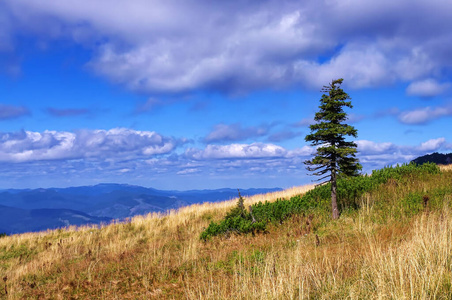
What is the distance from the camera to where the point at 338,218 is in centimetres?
1243

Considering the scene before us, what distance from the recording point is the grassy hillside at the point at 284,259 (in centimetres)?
484

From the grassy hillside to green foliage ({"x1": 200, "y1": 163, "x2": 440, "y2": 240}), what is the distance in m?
0.19

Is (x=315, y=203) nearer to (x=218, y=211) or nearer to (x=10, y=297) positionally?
(x=218, y=211)

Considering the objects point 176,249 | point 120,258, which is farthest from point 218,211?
point 120,258

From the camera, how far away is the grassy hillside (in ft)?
15.9

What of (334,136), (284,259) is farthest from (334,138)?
(284,259)

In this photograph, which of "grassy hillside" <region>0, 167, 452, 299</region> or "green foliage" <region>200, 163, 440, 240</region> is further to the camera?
"green foliage" <region>200, 163, 440, 240</region>

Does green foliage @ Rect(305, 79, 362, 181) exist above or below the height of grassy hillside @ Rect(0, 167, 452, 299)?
above

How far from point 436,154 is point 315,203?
11166 cm

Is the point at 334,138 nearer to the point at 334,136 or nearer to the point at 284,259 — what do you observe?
the point at 334,136

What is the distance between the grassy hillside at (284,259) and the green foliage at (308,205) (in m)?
0.19

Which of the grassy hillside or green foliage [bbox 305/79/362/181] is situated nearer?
the grassy hillside

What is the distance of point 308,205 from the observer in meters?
15.0

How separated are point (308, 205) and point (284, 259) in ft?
28.5
